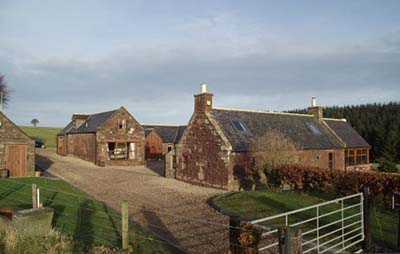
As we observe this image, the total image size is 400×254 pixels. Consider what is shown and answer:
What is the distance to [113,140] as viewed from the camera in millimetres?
37406

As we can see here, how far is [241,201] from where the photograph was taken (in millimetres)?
15914

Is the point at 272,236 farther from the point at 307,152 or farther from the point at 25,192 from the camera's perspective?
the point at 307,152

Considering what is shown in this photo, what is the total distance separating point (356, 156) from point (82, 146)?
97.8 feet

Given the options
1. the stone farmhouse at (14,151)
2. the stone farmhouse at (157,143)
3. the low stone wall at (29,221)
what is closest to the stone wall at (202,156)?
the stone farmhouse at (14,151)

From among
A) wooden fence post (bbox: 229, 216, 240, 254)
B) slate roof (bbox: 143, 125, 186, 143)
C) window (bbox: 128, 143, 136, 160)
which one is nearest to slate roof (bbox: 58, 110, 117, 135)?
window (bbox: 128, 143, 136, 160)

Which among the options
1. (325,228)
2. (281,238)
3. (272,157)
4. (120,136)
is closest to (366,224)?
(325,228)

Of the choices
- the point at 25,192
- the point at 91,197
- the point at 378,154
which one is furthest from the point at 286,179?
the point at 378,154

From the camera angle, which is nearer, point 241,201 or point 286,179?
point 241,201

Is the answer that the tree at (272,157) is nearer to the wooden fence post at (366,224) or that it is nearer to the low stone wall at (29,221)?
the wooden fence post at (366,224)

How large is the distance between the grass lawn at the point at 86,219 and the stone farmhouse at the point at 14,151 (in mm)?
6946

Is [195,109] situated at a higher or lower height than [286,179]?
higher

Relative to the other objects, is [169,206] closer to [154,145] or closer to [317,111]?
[317,111]

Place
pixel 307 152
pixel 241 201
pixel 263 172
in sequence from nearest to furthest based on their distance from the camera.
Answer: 1. pixel 241 201
2. pixel 263 172
3. pixel 307 152

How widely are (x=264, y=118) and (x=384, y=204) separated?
521 inches
